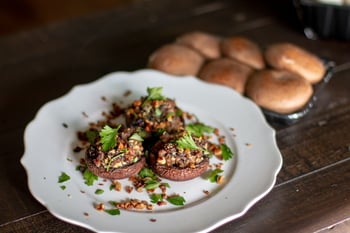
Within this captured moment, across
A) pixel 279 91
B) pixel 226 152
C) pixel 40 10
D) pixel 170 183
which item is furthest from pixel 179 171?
pixel 40 10

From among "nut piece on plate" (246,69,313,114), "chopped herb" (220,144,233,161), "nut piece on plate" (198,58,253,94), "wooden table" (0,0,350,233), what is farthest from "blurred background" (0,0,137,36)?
"chopped herb" (220,144,233,161)

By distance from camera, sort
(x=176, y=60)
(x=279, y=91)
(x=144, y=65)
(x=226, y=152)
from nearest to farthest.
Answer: (x=226, y=152)
(x=279, y=91)
(x=176, y=60)
(x=144, y=65)

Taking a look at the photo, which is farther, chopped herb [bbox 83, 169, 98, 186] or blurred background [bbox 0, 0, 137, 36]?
blurred background [bbox 0, 0, 137, 36]

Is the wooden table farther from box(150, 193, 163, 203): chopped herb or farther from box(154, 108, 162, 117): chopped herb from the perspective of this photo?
box(154, 108, 162, 117): chopped herb

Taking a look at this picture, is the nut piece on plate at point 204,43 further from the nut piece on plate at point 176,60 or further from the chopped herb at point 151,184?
the chopped herb at point 151,184

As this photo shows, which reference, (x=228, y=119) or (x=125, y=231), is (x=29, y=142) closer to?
(x=125, y=231)

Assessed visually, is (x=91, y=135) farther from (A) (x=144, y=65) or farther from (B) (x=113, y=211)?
(A) (x=144, y=65)

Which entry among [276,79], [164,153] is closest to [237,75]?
[276,79]
